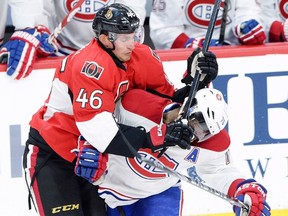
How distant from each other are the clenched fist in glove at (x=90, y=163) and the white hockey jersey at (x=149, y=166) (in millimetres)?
145

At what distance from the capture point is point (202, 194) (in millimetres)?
4672

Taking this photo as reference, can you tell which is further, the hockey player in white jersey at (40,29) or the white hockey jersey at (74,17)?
the white hockey jersey at (74,17)

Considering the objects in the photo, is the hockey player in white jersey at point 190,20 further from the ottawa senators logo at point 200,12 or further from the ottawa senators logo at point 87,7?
the ottawa senators logo at point 87,7

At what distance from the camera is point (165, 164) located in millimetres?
3824

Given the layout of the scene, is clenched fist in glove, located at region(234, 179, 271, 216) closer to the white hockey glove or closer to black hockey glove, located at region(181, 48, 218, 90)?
black hockey glove, located at region(181, 48, 218, 90)

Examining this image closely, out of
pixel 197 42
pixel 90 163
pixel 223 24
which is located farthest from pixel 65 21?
pixel 90 163

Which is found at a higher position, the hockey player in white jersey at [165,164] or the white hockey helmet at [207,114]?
the white hockey helmet at [207,114]

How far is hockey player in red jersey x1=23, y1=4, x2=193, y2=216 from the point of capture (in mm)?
3645

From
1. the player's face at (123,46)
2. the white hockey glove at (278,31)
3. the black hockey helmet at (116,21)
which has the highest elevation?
the black hockey helmet at (116,21)

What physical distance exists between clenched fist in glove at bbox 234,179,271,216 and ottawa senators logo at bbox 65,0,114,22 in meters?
1.39

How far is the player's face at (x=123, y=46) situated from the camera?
12.2ft

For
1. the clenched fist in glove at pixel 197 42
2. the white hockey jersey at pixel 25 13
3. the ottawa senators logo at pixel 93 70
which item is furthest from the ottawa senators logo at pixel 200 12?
the ottawa senators logo at pixel 93 70

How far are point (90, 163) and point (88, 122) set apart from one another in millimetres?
141

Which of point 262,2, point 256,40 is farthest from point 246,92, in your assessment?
point 262,2
